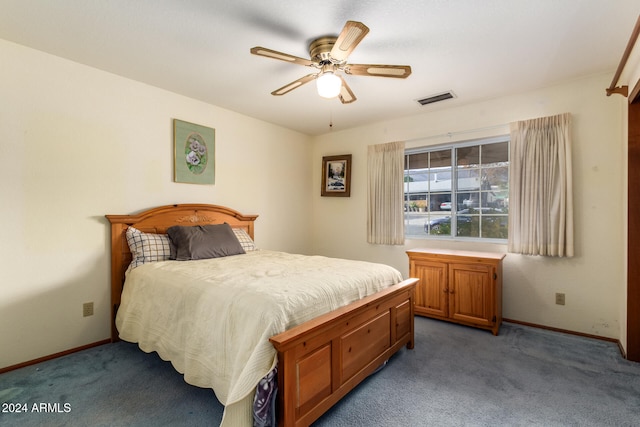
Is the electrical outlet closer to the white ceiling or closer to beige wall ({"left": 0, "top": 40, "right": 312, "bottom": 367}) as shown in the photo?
beige wall ({"left": 0, "top": 40, "right": 312, "bottom": 367})

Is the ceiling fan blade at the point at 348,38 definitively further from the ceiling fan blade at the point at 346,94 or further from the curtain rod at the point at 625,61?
the curtain rod at the point at 625,61

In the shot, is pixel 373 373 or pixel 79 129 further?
pixel 79 129

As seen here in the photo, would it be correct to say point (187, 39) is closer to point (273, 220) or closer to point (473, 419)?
point (273, 220)

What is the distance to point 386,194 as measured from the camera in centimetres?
411

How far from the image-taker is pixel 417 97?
337 cm

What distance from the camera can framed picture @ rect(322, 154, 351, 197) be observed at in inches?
180

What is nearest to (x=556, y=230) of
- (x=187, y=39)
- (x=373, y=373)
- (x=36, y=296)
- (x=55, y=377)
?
(x=373, y=373)

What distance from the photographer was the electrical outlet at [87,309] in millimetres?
2662

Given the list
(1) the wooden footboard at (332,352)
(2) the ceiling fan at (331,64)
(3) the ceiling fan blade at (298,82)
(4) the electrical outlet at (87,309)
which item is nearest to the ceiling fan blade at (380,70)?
(2) the ceiling fan at (331,64)

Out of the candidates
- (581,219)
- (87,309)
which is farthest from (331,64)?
(87,309)

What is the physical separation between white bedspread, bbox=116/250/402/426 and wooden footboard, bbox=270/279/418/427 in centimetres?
9

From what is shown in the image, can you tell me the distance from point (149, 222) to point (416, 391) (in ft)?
9.15

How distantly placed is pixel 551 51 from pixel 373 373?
113 inches

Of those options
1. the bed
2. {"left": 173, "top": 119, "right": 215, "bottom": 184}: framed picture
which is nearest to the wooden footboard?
the bed
